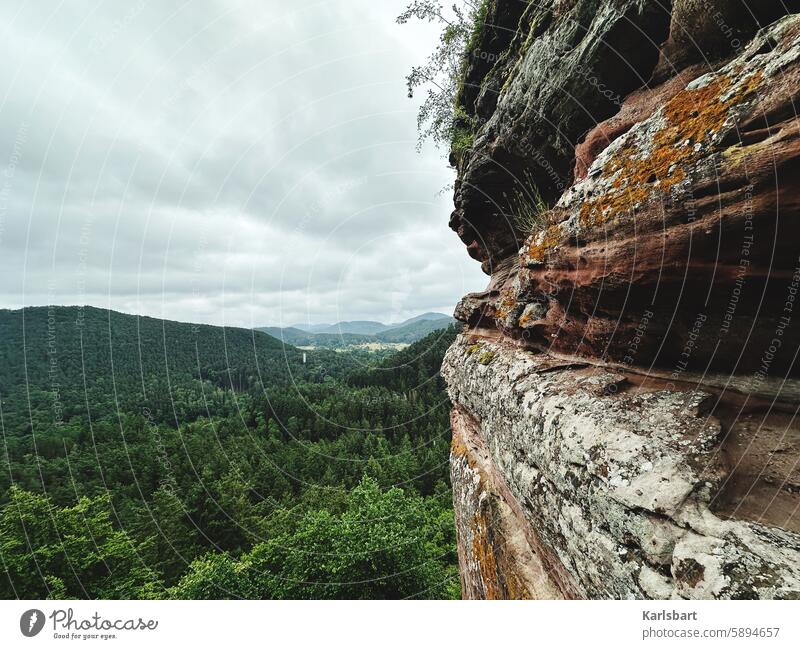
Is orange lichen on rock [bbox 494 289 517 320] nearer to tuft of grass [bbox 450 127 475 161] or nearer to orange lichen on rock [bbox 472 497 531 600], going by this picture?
orange lichen on rock [bbox 472 497 531 600]

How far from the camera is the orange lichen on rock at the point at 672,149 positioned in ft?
10.9

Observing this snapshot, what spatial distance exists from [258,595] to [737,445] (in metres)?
22.4

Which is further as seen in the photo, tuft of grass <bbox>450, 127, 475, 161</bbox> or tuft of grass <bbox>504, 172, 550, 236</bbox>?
tuft of grass <bbox>450, 127, 475, 161</bbox>

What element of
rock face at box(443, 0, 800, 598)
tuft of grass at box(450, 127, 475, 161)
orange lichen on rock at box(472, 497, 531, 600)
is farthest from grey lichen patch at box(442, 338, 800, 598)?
tuft of grass at box(450, 127, 475, 161)

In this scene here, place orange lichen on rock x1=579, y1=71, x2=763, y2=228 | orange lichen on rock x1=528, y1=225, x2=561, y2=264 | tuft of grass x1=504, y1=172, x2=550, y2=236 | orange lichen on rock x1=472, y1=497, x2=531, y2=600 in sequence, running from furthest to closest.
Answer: tuft of grass x1=504, y1=172, x2=550, y2=236
orange lichen on rock x1=528, y1=225, x2=561, y2=264
orange lichen on rock x1=472, y1=497, x2=531, y2=600
orange lichen on rock x1=579, y1=71, x2=763, y2=228

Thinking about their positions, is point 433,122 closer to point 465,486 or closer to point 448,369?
point 448,369

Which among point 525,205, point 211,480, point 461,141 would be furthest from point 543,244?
point 211,480

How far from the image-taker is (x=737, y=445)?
3059 millimetres

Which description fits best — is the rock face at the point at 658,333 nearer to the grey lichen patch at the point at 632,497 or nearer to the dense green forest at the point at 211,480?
the grey lichen patch at the point at 632,497

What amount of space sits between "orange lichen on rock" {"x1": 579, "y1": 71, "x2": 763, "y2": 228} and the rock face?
0.02 metres

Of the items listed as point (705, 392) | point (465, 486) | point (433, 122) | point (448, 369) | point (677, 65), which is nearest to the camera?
point (705, 392)

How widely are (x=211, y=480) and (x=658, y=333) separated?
220ft

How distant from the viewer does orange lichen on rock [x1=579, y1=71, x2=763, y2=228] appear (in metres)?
3.32
